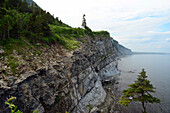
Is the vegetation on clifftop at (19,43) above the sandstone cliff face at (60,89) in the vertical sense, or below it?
above

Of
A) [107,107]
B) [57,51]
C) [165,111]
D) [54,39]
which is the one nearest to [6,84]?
[57,51]

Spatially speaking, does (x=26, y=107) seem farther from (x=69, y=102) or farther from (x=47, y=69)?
(x=69, y=102)

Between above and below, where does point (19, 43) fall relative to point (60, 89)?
above

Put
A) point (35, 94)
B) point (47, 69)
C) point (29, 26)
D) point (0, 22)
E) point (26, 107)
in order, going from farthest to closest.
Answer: point (29, 26), point (47, 69), point (0, 22), point (35, 94), point (26, 107)

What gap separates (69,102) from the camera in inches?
905

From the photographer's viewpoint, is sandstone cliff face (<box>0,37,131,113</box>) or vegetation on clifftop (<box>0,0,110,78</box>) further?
vegetation on clifftop (<box>0,0,110,78</box>)

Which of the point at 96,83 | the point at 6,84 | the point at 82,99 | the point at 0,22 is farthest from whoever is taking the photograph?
the point at 96,83

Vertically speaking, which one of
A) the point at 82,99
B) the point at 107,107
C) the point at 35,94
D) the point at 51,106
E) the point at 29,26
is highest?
the point at 29,26

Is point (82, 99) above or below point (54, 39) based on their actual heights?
below

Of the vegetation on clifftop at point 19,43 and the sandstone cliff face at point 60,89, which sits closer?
the sandstone cliff face at point 60,89

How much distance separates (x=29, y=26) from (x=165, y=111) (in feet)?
148

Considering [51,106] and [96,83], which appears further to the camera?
[96,83]

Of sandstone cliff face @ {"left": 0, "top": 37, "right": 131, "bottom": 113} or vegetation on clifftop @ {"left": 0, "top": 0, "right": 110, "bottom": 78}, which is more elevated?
vegetation on clifftop @ {"left": 0, "top": 0, "right": 110, "bottom": 78}

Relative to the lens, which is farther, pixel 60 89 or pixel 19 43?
pixel 60 89
